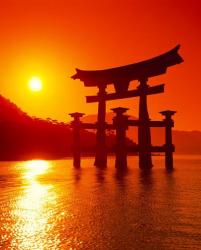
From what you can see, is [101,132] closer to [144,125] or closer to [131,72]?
[144,125]

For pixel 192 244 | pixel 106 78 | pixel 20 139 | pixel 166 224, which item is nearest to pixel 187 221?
pixel 166 224

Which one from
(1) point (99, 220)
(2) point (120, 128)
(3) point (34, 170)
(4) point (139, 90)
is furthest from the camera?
(3) point (34, 170)

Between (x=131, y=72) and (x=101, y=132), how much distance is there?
3529mm

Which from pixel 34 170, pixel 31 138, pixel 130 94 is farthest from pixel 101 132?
pixel 31 138

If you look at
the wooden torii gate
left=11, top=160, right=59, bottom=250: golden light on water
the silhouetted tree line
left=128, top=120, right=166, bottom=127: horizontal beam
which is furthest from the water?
the silhouetted tree line

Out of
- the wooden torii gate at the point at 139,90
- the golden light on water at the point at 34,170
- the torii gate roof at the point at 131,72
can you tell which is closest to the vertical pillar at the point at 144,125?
the wooden torii gate at the point at 139,90

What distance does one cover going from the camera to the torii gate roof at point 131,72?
56.9 feet

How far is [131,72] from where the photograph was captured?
62.9 ft

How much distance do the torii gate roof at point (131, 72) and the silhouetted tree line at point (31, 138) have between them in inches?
524

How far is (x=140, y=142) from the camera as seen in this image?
18922 mm

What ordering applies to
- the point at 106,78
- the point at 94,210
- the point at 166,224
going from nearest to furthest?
the point at 166,224, the point at 94,210, the point at 106,78

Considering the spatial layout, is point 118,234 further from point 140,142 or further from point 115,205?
point 140,142

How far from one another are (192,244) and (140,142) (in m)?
14.5

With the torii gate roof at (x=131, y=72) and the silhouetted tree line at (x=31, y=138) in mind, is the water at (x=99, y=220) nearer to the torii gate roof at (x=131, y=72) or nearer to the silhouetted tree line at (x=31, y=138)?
the torii gate roof at (x=131, y=72)
